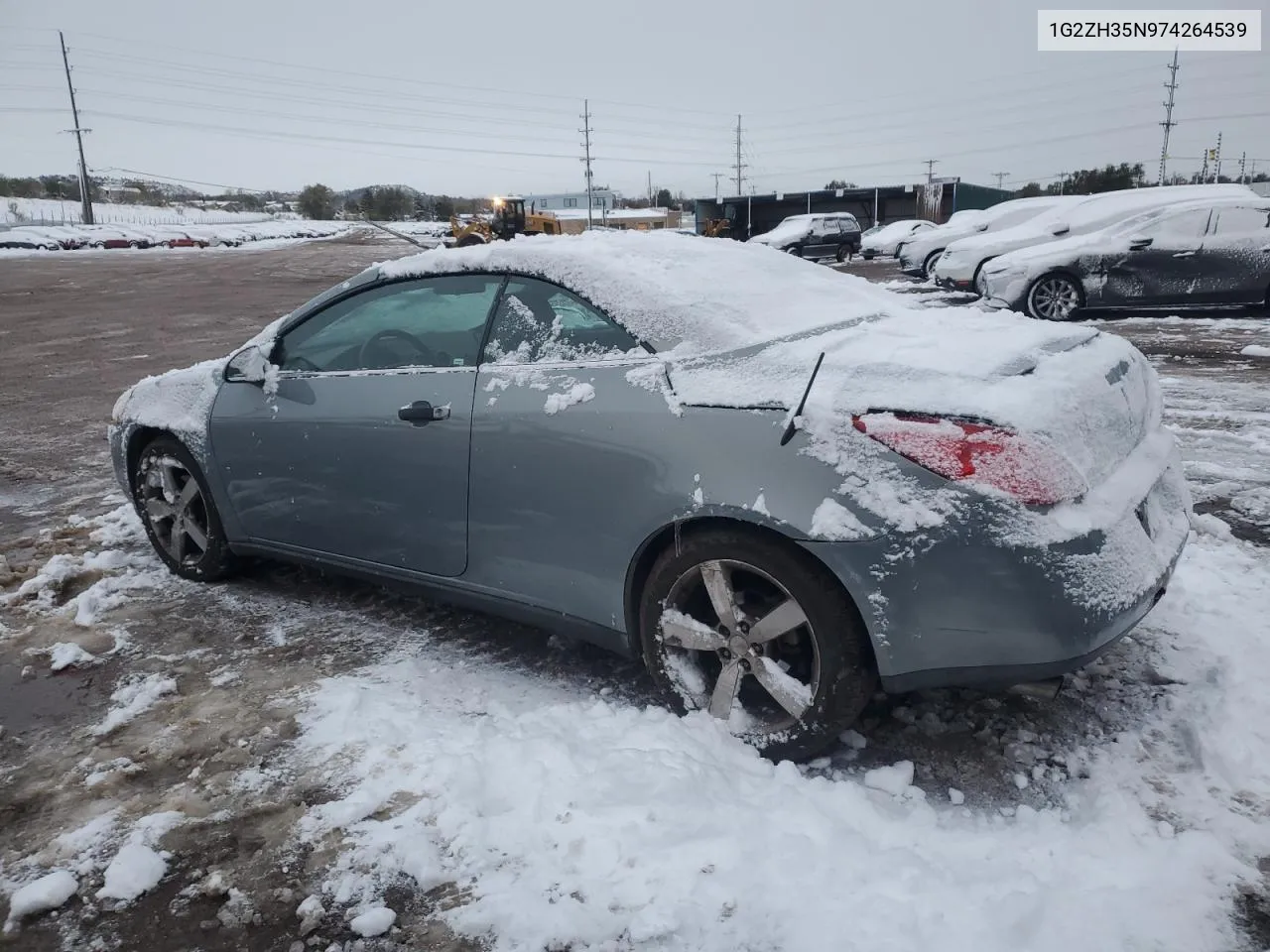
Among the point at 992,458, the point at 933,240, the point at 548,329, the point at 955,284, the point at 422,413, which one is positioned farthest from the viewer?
the point at 933,240

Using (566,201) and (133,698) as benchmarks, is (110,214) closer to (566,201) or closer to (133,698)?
(566,201)

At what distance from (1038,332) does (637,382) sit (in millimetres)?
1330

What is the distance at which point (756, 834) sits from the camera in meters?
2.28

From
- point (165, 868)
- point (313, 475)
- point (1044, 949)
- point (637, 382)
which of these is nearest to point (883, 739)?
point (1044, 949)

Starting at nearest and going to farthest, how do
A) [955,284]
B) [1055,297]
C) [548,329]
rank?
[548,329]
[1055,297]
[955,284]

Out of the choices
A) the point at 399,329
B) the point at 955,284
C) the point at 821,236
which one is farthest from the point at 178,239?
the point at 399,329

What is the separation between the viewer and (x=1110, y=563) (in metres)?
2.24

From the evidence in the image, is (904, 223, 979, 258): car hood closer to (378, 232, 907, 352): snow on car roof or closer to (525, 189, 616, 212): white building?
(378, 232, 907, 352): snow on car roof

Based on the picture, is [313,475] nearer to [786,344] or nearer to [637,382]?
[637,382]

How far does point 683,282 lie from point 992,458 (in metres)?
1.29

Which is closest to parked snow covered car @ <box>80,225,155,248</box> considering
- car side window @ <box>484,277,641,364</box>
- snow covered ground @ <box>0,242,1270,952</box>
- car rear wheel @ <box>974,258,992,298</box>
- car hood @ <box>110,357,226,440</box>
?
car rear wheel @ <box>974,258,992,298</box>

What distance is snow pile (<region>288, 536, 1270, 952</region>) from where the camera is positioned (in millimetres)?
2012

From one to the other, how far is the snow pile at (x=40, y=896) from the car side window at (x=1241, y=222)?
12888 mm

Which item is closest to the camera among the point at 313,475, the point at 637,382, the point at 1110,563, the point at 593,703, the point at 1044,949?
the point at 1044,949
